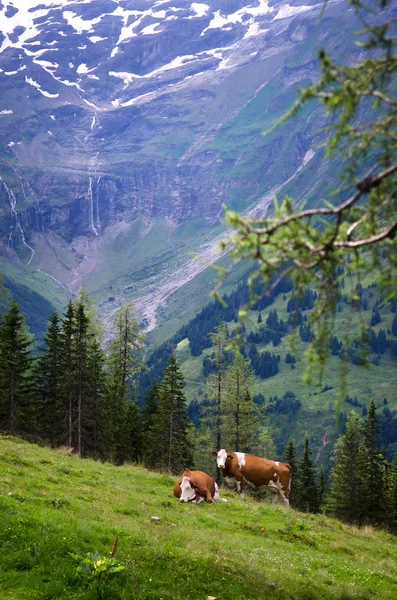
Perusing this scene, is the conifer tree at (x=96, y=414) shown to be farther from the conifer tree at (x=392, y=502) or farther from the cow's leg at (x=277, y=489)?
the conifer tree at (x=392, y=502)

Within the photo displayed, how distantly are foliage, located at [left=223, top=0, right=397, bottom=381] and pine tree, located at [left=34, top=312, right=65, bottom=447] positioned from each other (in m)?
44.3

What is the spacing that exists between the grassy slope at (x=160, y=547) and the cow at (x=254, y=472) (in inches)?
254

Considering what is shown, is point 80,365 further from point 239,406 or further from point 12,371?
point 239,406

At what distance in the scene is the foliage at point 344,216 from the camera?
6621 millimetres

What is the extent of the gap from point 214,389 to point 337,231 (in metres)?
47.3

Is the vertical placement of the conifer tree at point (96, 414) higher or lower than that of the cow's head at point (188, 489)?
higher

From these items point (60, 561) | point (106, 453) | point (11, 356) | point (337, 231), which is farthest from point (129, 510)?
point (106, 453)

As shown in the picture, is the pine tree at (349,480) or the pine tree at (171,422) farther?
the pine tree at (349,480)

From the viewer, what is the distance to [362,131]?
22.0 feet

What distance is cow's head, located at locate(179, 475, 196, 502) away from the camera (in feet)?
66.9

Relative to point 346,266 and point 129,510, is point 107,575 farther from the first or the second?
point 346,266

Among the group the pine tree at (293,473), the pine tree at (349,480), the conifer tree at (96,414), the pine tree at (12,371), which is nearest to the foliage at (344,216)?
the pine tree at (12,371)

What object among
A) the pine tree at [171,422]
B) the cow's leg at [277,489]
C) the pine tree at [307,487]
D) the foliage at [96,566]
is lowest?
the pine tree at [307,487]

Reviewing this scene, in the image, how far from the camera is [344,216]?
281 inches
